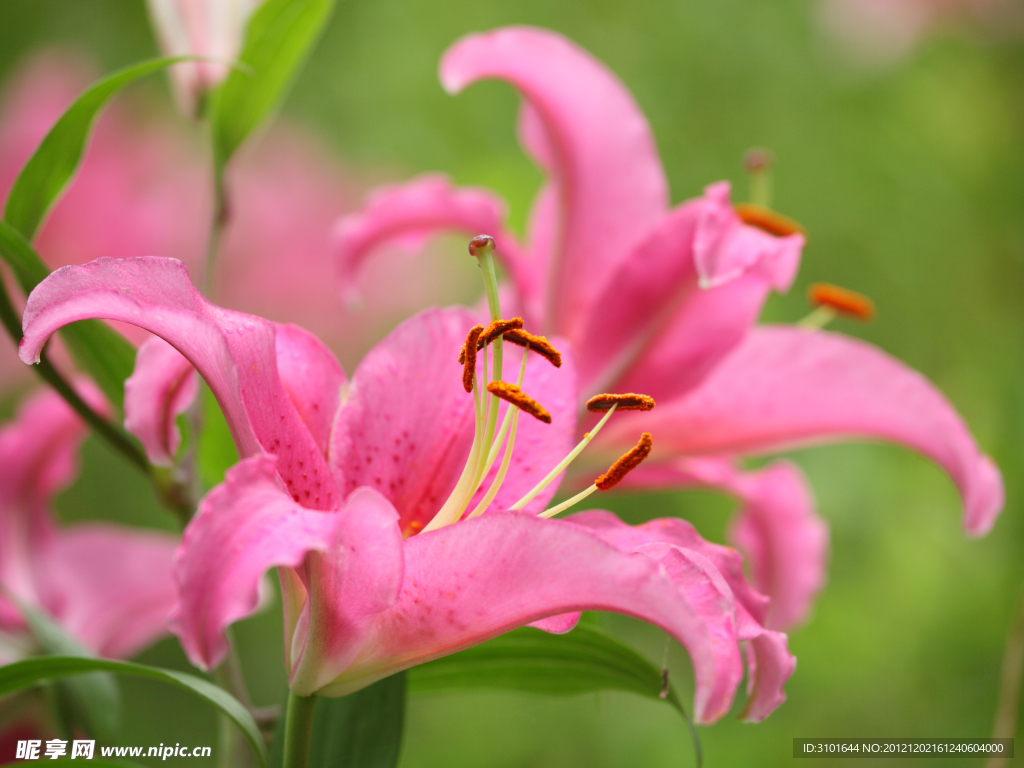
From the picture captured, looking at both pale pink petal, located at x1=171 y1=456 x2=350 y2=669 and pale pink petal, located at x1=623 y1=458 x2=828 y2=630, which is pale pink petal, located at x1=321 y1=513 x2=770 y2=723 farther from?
pale pink petal, located at x1=623 y1=458 x2=828 y2=630

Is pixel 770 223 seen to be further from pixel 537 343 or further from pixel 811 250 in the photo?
pixel 811 250

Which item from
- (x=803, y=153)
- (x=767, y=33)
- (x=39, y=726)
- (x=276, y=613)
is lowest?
(x=276, y=613)

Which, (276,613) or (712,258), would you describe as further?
(276,613)

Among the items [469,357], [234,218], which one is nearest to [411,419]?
[469,357]

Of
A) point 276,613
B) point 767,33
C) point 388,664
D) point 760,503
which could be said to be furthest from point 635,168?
point 767,33

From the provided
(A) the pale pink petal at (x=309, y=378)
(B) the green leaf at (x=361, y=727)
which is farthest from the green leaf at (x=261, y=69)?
(B) the green leaf at (x=361, y=727)

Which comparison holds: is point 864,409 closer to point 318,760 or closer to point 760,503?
point 760,503
